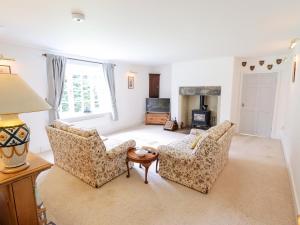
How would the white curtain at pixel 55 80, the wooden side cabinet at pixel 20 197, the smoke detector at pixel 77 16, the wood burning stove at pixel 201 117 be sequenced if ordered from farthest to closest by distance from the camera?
the wood burning stove at pixel 201 117 < the white curtain at pixel 55 80 < the smoke detector at pixel 77 16 < the wooden side cabinet at pixel 20 197

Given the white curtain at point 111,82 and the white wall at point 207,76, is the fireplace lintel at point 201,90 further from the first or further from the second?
the white curtain at point 111,82

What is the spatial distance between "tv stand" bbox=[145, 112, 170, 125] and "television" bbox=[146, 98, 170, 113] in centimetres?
12

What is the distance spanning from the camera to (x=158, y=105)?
6.69 m

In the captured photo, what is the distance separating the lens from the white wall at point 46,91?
362 centimetres

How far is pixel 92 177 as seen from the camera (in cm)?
254

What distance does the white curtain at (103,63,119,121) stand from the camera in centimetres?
534

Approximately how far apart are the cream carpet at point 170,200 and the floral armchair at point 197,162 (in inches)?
5.2

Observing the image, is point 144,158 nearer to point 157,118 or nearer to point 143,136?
point 143,136

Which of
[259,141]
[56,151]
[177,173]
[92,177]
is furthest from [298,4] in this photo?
[56,151]

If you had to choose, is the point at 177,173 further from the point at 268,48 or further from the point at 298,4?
the point at 268,48

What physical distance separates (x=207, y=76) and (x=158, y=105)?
2.15m

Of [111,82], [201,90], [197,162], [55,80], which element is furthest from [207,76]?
[55,80]

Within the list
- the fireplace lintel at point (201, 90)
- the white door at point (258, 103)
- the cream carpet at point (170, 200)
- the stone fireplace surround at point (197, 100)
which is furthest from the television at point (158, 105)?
the cream carpet at point (170, 200)

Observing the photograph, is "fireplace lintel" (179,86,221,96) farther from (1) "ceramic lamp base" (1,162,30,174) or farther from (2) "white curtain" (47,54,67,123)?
(1) "ceramic lamp base" (1,162,30,174)
